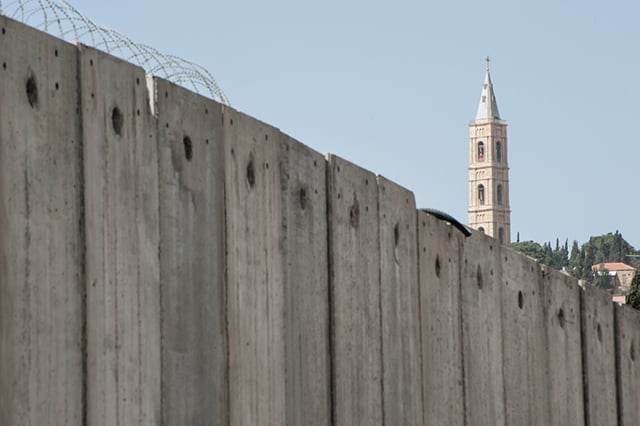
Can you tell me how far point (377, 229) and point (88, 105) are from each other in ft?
3.71

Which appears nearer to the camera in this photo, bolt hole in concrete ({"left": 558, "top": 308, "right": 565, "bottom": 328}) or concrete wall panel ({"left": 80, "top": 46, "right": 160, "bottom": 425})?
concrete wall panel ({"left": 80, "top": 46, "right": 160, "bottom": 425})

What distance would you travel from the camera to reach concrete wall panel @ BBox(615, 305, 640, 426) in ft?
14.4

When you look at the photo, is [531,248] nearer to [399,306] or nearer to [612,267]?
[612,267]

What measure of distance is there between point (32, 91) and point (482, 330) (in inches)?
75.0

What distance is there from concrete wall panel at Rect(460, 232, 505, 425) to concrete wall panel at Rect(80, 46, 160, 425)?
144cm

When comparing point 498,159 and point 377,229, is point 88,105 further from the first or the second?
point 498,159

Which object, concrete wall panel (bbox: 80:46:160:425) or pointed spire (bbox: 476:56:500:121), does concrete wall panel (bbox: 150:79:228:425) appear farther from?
pointed spire (bbox: 476:56:500:121)

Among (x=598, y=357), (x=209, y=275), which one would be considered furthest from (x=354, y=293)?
(x=598, y=357)

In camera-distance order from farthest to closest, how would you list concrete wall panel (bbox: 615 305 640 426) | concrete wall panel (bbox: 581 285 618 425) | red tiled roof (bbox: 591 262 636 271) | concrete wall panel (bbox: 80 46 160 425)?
red tiled roof (bbox: 591 262 636 271), concrete wall panel (bbox: 615 305 640 426), concrete wall panel (bbox: 581 285 618 425), concrete wall panel (bbox: 80 46 160 425)

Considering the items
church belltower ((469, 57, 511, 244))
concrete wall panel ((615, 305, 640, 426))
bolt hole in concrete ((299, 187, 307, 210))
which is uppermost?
church belltower ((469, 57, 511, 244))

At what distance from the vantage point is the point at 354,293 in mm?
2926

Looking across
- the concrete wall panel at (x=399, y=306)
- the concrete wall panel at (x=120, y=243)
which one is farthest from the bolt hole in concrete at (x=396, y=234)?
the concrete wall panel at (x=120, y=243)

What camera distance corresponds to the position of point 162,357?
7.30ft

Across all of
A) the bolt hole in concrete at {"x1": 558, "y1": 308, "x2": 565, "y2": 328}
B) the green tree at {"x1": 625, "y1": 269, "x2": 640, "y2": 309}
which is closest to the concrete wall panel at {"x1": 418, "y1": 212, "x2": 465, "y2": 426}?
the bolt hole in concrete at {"x1": 558, "y1": 308, "x2": 565, "y2": 328}
